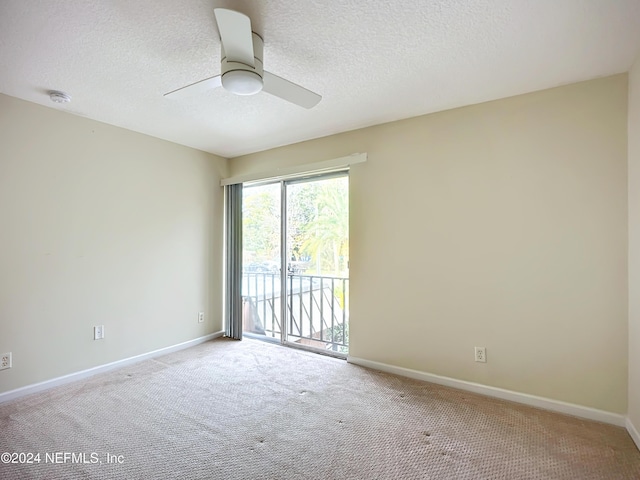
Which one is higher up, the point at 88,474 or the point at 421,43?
the point at 421,43

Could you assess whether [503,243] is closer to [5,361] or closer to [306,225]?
[306,225]

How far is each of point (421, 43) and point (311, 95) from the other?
2.25 ft

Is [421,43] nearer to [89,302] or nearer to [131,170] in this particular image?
[131,170]

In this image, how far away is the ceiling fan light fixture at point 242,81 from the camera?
66.9 inches

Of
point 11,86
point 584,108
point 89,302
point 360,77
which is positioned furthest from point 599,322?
point 11,86

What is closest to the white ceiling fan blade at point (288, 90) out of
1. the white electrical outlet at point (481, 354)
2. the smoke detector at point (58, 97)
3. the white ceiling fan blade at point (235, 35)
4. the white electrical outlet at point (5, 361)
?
the white ceiling fan blade at point (235, 35)

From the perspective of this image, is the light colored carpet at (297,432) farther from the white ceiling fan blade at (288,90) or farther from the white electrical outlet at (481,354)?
the white ceiling fan blade at (288,90)

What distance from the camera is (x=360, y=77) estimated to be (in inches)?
86.7

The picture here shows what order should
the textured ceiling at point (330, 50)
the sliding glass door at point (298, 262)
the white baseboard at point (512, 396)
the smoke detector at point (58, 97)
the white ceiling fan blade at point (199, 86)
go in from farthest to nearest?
the sliding glass door at point (298, 262)
the smoke detector at point (58, 97)
the white baseboard at point (512, 396)
the white ceiling fan blade at point (199, 86)
the textured ceiling at point (330, 50)

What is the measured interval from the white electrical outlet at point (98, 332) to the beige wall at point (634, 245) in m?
4.06

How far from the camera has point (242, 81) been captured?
1.72 m

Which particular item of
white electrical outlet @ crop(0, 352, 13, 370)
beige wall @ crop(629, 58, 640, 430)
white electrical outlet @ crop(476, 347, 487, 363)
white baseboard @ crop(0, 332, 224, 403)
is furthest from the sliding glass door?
white electrical outlet @ crop(0, 352, 13, 370)

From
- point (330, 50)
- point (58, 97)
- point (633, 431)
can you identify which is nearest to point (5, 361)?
point (58, 97)

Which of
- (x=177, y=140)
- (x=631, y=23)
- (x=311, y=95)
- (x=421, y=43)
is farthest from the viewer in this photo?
(x=177, y=140)
